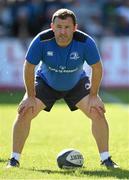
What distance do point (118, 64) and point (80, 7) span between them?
243cm

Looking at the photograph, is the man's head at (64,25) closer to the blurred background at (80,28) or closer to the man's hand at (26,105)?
the man's hand at (26,105)

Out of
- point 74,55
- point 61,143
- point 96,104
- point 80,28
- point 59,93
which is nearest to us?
point 74,55

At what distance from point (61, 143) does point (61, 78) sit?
312 cm

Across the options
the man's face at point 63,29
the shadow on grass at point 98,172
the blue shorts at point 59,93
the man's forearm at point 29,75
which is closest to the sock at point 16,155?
the shadow on grass at point 98,172

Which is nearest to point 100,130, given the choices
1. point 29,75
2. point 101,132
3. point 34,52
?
point 101,132

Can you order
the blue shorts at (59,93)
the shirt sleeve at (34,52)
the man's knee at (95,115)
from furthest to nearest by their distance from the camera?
the blue shorts at (59,93) < the man's knee at (95,115) < the shirt sleeve at (34,52)

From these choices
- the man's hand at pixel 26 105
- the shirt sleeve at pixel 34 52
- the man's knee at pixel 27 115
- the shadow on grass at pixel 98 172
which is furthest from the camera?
the man's knee at pixel 27 115

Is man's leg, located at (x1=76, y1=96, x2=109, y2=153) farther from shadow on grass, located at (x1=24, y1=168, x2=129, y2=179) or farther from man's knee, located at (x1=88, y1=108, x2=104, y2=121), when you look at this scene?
shadow on grass, located at (x1=24, y1=168, x2=129, y2=179)

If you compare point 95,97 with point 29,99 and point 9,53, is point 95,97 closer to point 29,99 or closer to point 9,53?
point 29,99

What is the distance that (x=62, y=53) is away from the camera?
1091 cm

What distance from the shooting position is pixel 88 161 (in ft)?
38.2

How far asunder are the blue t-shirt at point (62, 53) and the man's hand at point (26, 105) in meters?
0.50

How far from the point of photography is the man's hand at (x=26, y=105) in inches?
428

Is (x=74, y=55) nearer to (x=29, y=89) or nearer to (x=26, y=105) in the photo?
(x=29, y=89)
